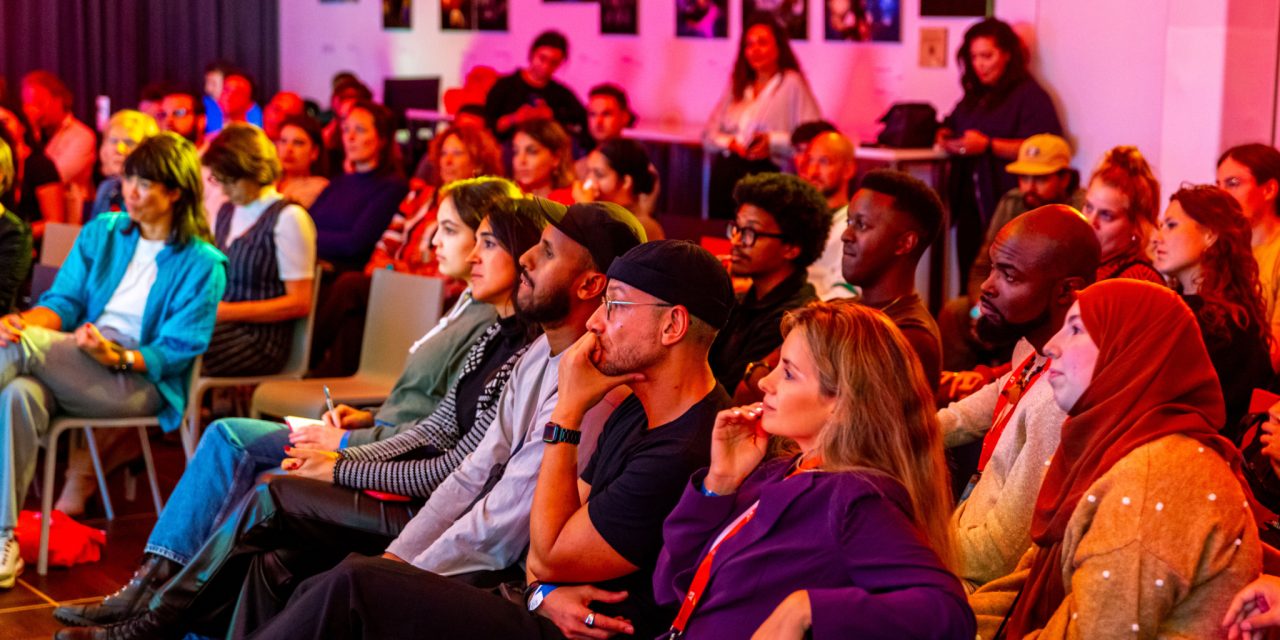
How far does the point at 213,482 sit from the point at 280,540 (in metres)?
0.50

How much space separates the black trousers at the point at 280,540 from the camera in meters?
3.56

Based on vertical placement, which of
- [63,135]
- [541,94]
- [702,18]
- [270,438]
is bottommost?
[270,438]

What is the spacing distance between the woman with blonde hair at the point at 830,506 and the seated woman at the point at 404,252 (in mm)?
3342

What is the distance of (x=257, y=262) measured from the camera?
5555 millimetres

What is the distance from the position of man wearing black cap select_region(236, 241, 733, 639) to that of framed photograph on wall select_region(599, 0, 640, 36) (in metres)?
6.80

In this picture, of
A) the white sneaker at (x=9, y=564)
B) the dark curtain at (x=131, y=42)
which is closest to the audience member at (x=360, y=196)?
the white sneaker at (x=9, y=564)

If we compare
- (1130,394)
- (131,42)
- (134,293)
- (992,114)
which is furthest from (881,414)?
(131,42)

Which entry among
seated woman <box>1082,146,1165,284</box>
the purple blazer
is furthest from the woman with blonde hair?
seated woman <box>1082,146,1165,284</box>

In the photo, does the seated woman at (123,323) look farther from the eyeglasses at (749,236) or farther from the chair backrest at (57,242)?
the eyeglasses at (749,236)

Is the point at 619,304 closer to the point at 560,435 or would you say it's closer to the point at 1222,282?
the point at 560,435

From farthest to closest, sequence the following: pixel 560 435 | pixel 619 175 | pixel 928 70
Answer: pixel 928 70
pixel 619 175
pixel 560 435

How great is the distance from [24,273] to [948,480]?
401cm

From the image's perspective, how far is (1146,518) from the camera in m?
2.20

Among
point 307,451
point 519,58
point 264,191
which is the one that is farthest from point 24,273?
point 519,58
